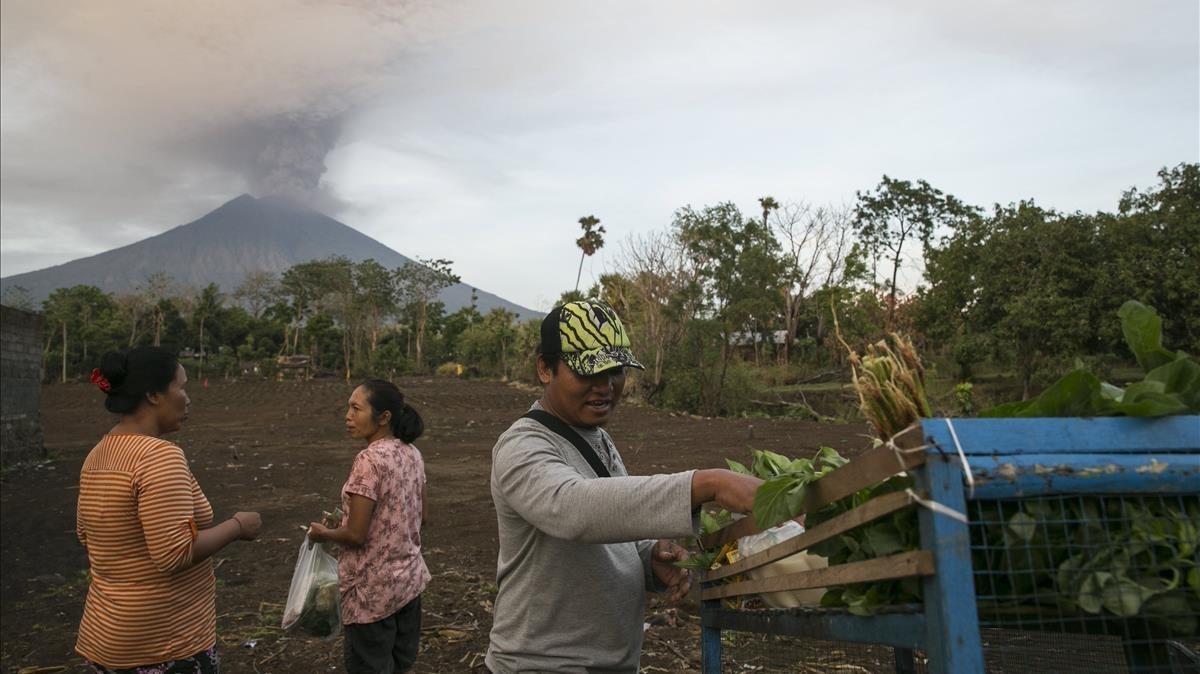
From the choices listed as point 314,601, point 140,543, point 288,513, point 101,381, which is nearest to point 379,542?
point 314,601

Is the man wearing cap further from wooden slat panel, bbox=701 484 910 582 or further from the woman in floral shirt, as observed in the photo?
the woman in floral shirt

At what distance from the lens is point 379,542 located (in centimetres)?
394

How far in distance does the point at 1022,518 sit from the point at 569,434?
123 centimetres

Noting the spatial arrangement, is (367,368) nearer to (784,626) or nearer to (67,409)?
(67,409)

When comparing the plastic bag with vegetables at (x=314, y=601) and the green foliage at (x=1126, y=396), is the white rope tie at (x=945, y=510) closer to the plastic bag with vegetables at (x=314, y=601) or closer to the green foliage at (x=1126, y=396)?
the green foliage at (x=1126, y=396)

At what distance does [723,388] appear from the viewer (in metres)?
26.6

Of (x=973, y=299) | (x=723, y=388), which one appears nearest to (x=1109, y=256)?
(x=973, y=299)

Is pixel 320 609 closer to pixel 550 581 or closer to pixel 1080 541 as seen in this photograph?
pixel 550 581

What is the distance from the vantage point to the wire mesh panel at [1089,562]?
138 centimetres

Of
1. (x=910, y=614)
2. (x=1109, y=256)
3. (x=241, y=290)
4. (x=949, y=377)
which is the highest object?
(x=241, y=290)

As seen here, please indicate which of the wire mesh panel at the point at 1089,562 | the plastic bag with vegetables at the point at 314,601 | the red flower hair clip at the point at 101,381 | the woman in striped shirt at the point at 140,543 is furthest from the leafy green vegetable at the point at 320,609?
the wire mesh panel at the point at 1089,562

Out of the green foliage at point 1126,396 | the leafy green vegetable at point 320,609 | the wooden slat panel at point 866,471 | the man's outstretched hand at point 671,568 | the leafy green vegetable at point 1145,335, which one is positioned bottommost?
the leafy green vegetable at point 320,609

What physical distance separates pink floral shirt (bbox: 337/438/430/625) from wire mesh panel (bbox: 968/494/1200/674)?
2.99 meters

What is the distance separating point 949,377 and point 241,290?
6171 cm
